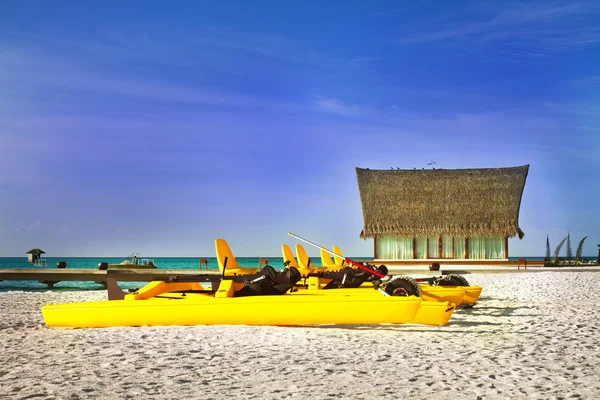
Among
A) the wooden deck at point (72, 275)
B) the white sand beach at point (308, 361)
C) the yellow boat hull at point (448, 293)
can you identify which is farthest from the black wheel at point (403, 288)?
the wooden deck at point (72, 275)

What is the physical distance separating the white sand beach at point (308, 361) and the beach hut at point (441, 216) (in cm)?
2021

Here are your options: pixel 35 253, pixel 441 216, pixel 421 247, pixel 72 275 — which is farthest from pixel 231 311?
pixel 35 253

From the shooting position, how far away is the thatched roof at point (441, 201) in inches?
1182

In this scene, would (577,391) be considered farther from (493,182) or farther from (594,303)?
(493,182)

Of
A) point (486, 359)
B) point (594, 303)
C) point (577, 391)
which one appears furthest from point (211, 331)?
point (594, 303)

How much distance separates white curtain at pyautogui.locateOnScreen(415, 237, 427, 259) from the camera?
30.4m

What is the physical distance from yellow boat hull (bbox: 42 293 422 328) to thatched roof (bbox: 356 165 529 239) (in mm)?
21821

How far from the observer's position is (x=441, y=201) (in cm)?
3095

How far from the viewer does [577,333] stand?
27.8ft

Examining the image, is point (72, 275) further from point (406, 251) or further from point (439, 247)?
point (439, 247)

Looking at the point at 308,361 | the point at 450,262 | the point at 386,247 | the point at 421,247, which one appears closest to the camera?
the point at 308,361

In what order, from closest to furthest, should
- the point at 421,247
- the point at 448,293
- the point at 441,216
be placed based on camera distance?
1. the point at 448,293
2. the point at 441,216
3. the point at 421,247

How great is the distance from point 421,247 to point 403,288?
2200 centimetres

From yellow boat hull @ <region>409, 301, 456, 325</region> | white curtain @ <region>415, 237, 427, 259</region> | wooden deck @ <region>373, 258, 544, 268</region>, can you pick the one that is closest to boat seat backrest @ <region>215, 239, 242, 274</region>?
yellow boat hull @ <region>409, 301, 456, 325</region>
